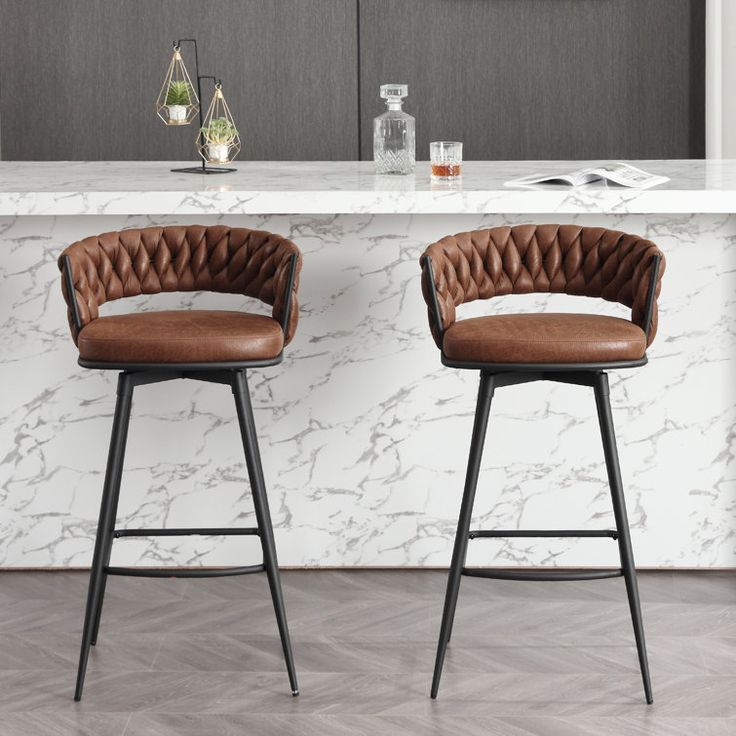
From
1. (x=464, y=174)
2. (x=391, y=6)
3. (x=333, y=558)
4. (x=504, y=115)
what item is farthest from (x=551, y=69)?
(x=333, y=558)

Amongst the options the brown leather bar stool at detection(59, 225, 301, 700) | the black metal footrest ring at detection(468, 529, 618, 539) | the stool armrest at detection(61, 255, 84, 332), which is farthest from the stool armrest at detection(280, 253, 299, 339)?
the black metal footrest ring at detection(468, 529, 618, 539)

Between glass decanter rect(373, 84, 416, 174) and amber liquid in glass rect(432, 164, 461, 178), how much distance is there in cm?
18

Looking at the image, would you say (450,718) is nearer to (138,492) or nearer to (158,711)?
(158,711)

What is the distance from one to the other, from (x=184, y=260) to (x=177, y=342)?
16.1 inches

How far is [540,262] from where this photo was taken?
2.59 m

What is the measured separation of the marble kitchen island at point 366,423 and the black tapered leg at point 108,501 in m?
0.60

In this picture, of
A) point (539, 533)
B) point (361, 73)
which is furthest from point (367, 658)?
point (361, 73)

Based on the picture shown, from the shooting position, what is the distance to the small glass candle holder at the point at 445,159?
2.93 metres

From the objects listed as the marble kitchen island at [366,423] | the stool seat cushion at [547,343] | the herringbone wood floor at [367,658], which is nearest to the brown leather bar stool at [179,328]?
the herringbone wood floor at [367,658]

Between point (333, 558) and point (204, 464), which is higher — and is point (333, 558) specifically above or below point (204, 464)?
below

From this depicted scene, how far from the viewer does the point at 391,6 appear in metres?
4.82

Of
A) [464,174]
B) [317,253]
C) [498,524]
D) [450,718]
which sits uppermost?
[464,174]

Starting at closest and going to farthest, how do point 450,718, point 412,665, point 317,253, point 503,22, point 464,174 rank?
point 450,718 < point 412,665 < point 317,253 < point 464,174 < point 503,22

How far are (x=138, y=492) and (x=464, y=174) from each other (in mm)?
1214
